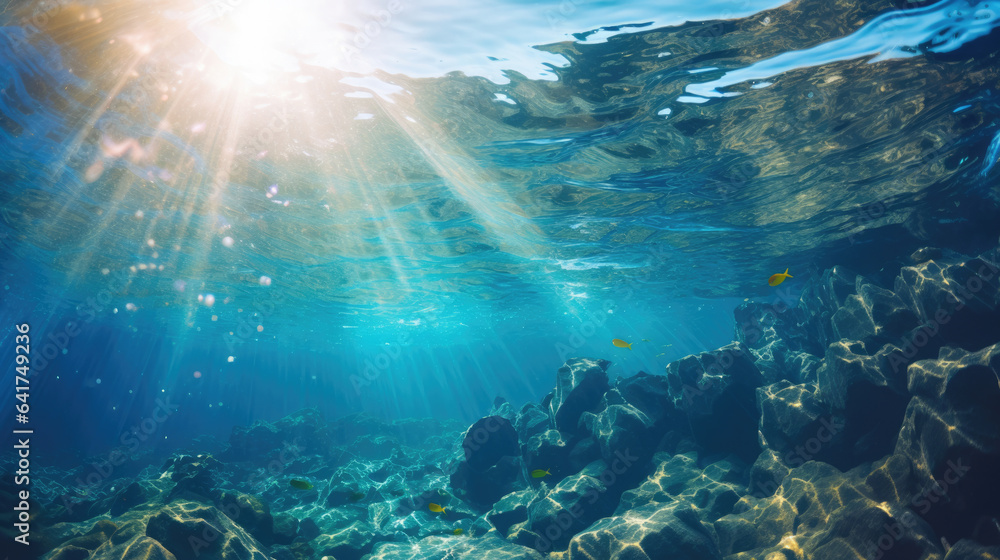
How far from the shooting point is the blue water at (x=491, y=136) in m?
7.80

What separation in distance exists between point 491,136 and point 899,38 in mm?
8939

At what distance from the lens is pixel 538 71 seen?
28.3 feet

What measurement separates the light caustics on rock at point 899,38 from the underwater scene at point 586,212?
67 mm

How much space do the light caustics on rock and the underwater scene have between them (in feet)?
0.22

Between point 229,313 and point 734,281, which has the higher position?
point 734,281

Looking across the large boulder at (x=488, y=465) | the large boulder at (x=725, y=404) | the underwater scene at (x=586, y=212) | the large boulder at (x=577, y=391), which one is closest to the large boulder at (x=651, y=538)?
the underwater scene at (x=586, y=212)

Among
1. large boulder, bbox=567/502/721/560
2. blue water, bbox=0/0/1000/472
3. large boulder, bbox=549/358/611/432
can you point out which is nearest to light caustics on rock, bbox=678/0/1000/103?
blue water, bbox=0/0/1000/472

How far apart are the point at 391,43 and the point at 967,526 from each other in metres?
14.0

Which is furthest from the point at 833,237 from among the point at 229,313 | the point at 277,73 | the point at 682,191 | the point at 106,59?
the point at 229,313

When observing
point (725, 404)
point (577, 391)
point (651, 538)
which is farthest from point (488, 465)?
point (725, 404)

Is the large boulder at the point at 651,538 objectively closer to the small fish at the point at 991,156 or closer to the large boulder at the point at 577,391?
the large boulder at the point at 577,391

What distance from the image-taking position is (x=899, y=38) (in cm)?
777

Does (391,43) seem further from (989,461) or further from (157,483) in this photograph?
(157,483)

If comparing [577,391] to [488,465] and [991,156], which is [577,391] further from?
[991,156]
